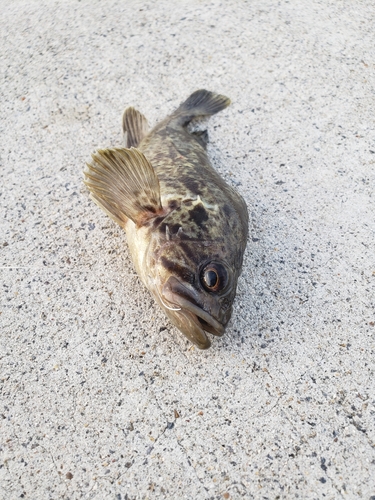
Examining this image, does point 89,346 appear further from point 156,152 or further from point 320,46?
point 320,46

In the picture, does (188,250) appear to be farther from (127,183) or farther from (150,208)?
(127,183)

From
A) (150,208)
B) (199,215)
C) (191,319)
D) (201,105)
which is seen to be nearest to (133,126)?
(201,105)

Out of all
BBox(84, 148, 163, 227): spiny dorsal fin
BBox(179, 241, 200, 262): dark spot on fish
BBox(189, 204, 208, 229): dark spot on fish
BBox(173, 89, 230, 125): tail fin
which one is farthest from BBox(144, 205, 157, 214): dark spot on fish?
BBox(173, 89, 230, 125): tail fin

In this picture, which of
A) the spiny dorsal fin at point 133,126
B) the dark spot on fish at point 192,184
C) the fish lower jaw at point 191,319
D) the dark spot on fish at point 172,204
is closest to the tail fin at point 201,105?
the spiny dorsal fin at point 133,126

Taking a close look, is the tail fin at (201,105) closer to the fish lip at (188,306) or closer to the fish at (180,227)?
the fish at (180,227)

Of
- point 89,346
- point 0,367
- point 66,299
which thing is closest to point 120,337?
point 89,346

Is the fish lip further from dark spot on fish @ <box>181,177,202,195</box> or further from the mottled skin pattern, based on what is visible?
dark spot on fish @ <box>181,177,202,195</box>
